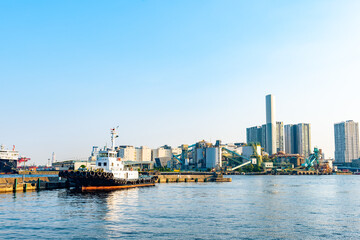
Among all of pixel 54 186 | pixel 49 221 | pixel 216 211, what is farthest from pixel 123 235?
pixel 54 186

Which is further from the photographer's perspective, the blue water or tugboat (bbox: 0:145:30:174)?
tugboat (bbox: 0:145:30:174)

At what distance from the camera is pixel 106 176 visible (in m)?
80.1

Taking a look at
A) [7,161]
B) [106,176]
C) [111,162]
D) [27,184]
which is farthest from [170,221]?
[7,161]

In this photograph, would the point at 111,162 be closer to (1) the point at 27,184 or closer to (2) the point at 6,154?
(1) the point at 27,184

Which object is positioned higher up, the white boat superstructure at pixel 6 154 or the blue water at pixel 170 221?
the white boat superstructure at pixel 6 154

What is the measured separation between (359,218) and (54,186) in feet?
233

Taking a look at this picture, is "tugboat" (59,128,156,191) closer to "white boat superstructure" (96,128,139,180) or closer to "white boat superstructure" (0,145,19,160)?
"white boat superstructure" (96,128,139,180)

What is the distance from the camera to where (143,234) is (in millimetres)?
33500

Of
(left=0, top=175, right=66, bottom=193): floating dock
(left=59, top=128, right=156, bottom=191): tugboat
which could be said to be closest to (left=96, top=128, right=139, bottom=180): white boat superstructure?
(left=59, top=128, right=156, bottom=191): tugboat

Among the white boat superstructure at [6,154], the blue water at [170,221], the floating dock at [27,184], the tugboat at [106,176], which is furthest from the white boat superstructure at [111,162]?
the white boat superstructure at [6,154]

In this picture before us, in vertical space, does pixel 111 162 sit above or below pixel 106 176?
above

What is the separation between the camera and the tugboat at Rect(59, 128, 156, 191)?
254 feet

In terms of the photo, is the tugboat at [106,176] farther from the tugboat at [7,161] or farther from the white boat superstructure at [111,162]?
the tugboat at [7,161]

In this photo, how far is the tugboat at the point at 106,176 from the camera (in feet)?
254
